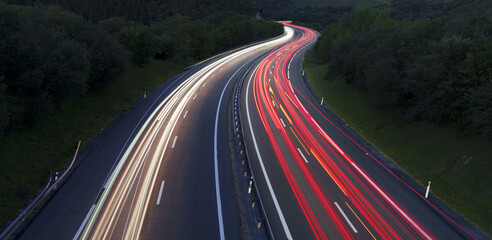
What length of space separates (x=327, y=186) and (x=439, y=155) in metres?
9.36

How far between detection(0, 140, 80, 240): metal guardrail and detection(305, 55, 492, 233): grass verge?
22401 millimetres

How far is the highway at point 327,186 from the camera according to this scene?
53.4ft

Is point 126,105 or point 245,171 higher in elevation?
point 126,105

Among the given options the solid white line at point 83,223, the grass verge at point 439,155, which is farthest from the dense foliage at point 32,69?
the grass verge at point 439,155

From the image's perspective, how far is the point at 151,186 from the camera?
18.1 m

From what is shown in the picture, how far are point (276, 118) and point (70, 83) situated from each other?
1901 cm

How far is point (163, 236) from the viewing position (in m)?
14.0

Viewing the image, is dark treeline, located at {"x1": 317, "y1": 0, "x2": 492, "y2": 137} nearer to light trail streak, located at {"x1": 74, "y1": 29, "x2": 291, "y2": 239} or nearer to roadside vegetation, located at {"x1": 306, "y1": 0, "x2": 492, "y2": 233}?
roadside vegetation, located at {"x1": 306, "y1": 0, "x2": 492, "y2": 233}

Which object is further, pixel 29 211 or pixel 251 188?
pixel 251 188

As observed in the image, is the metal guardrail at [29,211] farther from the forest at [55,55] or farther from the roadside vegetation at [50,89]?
the forest at [55,55]

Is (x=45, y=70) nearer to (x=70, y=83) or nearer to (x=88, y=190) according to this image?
(x=70, y=83)

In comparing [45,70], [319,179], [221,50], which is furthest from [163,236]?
[221,50]

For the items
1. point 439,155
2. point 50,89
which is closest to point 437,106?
point 439,155

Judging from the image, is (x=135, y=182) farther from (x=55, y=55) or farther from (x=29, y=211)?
(x=55, y=55)
